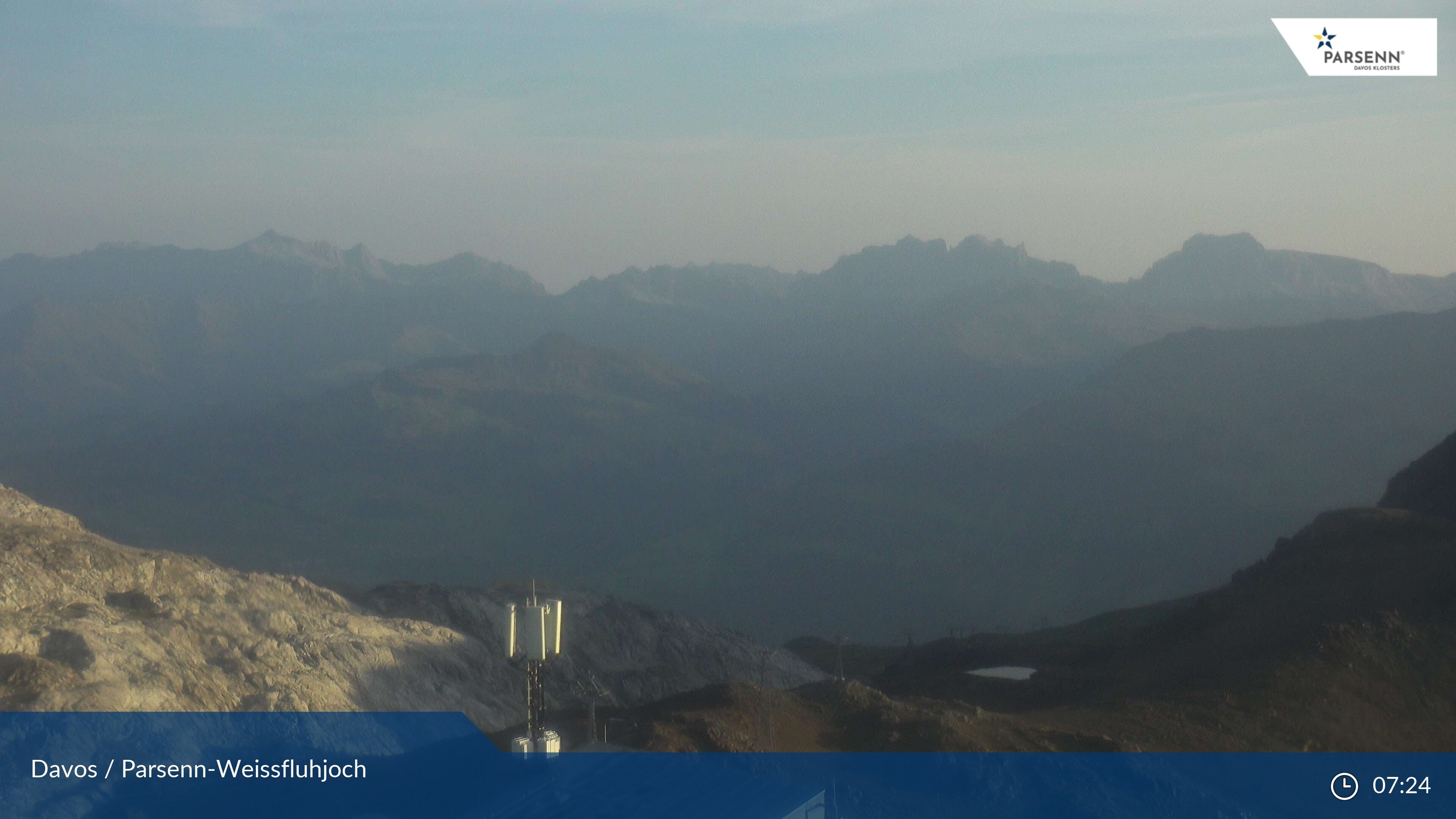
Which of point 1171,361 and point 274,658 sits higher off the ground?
point 1171,361

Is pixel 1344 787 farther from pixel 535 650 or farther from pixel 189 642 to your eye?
pixel 189 642

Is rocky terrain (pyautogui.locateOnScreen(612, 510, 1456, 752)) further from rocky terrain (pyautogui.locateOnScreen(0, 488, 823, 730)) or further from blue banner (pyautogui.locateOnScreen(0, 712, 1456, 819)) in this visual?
rocky terrain (pyautogui.locateOnScreen(0, 488, 823, 730))

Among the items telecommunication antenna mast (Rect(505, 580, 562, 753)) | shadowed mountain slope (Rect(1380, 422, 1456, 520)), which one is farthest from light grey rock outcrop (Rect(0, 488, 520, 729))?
shadowed mountain slope (Rect(1380, 422, 1456, 520))

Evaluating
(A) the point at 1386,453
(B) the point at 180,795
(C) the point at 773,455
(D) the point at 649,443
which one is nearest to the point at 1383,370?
(A) the point at 1386,453

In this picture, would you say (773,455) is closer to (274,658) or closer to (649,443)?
(649,443)

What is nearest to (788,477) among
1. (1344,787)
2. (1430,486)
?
(1430,486)

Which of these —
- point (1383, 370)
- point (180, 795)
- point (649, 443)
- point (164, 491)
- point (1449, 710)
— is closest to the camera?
point (180, 795)

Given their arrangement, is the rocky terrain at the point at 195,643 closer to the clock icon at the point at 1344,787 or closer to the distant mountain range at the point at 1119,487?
the clock icon at the point at 1344,787
